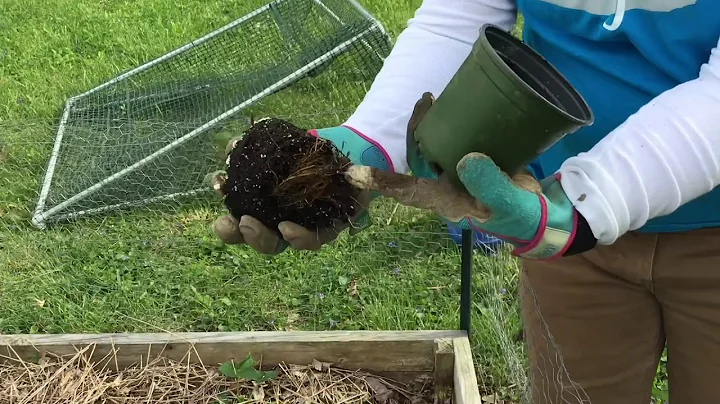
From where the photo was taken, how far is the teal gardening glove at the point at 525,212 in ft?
2.91

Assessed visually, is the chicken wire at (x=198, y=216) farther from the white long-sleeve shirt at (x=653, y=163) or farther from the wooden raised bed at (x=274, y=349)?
the white long-sleeve shirt at (x=653, y=163)

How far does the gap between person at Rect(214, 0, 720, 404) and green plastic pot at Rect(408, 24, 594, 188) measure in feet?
0.16

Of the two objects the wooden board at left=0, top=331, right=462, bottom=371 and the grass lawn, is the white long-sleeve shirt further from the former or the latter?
the grass lawn

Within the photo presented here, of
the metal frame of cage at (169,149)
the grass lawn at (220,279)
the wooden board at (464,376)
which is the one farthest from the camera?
the metal frame of cage at (169,149)

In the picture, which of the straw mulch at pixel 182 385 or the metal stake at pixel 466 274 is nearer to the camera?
the metal stake at pixel 466 274

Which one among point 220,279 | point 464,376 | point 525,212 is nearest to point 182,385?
point 464,376

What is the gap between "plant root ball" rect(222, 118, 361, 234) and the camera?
48.7 inches

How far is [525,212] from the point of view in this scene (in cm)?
91

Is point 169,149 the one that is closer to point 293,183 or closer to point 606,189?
point 293,183

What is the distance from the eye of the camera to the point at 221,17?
4645 mm

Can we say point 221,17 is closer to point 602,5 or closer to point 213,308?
point 213,308

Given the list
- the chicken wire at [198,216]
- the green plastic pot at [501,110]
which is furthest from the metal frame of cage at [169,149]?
the green plastic pot at [501,110]

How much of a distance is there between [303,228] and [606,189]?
52cm

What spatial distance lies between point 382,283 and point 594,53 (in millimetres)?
1456
